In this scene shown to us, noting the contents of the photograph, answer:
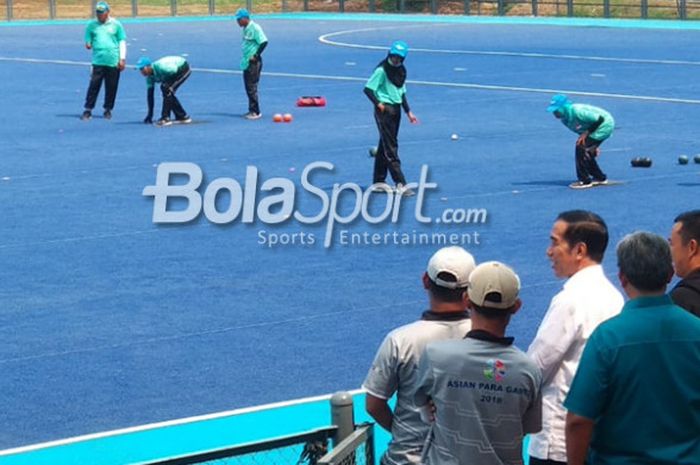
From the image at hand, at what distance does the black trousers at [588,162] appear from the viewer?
20016 mm

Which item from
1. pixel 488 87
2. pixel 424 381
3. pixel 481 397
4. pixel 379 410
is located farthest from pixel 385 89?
pixel 488 87

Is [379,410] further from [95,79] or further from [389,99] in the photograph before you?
[95,79]

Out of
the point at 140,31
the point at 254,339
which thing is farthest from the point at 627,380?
the point at 140,31

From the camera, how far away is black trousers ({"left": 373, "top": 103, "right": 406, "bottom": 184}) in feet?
64.1

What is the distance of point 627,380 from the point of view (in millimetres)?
5996

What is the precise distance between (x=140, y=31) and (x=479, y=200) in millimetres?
41002

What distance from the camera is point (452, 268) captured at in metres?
6.85

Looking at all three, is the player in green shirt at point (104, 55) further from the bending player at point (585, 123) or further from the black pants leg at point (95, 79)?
the bending player at point (585, 123)

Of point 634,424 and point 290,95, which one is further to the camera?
point 290,95

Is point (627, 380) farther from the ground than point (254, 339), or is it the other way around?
point (627, 380)

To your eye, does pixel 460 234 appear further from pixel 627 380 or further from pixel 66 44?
pixel 66 44

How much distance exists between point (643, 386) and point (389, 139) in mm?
13742

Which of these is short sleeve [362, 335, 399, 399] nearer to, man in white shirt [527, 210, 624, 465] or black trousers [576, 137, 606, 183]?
man in white shirt [527, 210, 624, 465]

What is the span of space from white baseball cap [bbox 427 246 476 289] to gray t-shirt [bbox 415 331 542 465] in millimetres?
464
